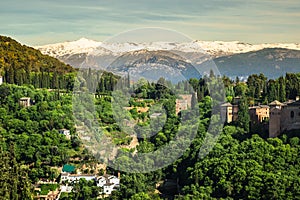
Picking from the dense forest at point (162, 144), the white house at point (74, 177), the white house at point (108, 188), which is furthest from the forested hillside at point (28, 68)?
the white house at point (108, 188)

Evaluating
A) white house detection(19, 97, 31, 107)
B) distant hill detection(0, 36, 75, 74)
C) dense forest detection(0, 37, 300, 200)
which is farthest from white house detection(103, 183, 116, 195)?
distant hill detection(0, 36, 75, 74)

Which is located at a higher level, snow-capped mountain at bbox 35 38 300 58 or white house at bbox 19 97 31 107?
snow-capped mountain at bbox 35 38 300 58

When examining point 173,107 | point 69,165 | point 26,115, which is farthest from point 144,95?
point 69,165

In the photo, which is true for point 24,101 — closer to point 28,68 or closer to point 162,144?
point 28,68

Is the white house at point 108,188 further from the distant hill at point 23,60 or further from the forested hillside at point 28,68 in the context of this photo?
the distant hill at point 23,60

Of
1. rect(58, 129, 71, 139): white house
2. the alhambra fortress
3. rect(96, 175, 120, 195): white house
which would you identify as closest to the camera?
the alhambra fortress

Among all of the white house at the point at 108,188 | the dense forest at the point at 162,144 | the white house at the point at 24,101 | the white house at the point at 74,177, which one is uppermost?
the white house at the point at 24,101

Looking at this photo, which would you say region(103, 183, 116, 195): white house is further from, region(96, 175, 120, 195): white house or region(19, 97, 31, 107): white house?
region(19, 97, 31, 107): white house

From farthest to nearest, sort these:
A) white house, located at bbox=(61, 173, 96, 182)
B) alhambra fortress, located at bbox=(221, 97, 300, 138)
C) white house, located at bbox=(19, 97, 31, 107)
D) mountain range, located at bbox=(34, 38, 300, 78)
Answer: white house, located at bbox=(19, 97, 31, 107) < mountain range, located at bbox=(34, 38, 300, 78) < white house, located at bbox=(61, 173, 96, 182) < alhambra fortress, located at bbox=(221, 97, 300, 138)

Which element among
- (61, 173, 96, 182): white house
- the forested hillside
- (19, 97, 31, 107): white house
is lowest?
(61, 173, 96, 182): white house

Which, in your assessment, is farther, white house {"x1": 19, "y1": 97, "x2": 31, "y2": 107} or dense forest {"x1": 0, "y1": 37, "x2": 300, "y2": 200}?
white house {"x1": 19, "y1": 97, "x2": 31, "y2": 107}
